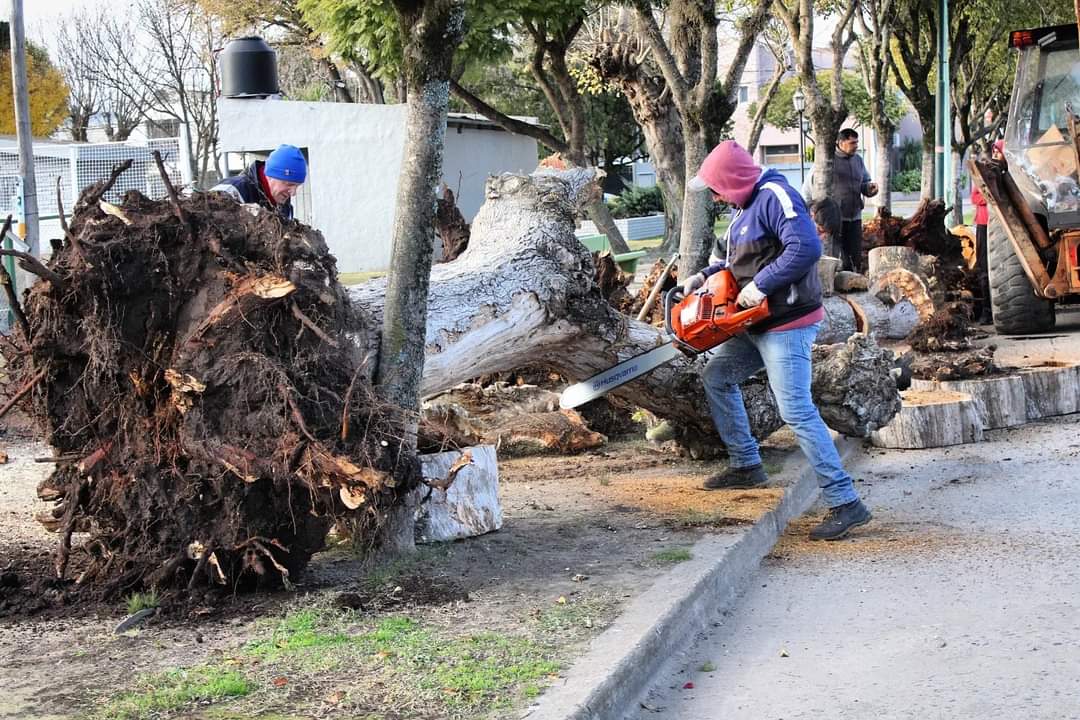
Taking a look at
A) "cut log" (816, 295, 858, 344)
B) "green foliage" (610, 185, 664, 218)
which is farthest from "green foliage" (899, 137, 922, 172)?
"cut log" (816, 295, 858, 344)

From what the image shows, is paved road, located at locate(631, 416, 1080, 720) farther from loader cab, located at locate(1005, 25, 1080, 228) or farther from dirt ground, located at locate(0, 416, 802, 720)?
loader cab, located at locate(1005, 25, 1080, 228)

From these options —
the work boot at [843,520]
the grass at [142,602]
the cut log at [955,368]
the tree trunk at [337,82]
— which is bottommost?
the work boot at [843,520]

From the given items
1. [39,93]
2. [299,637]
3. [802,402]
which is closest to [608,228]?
[802,402]

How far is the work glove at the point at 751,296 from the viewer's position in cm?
609

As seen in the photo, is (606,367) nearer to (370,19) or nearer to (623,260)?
(370,19)

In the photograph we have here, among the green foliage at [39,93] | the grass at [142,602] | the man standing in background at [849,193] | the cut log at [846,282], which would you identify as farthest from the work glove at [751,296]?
the green foliage at [39,93]

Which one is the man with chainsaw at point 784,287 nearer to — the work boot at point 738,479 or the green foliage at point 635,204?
the work boot at point 738,479

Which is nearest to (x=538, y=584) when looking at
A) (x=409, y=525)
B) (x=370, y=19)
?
(x=409, y=525)

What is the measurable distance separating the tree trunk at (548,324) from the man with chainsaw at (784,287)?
83cm

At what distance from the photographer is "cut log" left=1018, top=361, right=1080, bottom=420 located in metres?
9.21

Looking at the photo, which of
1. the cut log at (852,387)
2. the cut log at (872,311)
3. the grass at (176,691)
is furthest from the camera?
the cut log at (872,311)

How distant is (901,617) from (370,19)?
9.73 meters

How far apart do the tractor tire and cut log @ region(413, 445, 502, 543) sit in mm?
7712

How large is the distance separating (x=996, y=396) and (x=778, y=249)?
138 inches
